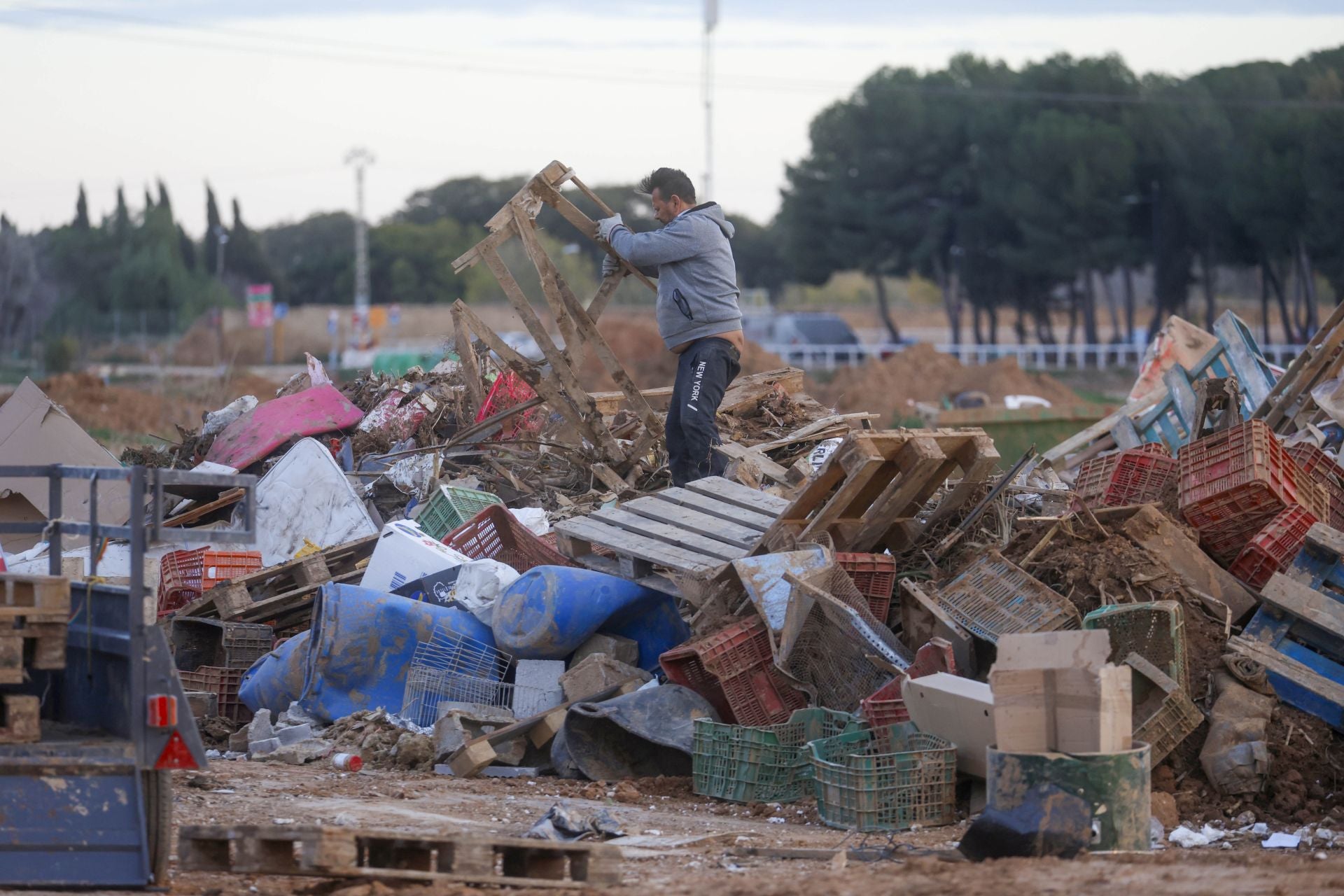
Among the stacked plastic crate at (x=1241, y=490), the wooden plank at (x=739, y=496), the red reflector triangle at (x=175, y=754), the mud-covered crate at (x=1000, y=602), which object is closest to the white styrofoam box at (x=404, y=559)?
the wooden plank at (x=739, y=496)

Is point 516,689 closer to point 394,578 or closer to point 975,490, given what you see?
point 394,578

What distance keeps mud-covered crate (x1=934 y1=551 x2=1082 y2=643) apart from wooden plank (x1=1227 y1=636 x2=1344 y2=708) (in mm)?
629

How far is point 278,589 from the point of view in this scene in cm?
786

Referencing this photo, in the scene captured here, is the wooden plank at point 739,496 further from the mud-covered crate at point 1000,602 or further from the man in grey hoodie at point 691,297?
the mud-covered crate at point 1000,602

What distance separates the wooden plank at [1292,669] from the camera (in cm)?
546

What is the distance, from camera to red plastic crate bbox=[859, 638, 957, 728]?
17.6 feet

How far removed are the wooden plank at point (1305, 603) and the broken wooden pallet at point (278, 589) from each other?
4.40 meters

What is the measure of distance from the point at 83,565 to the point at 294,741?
2.15 metres

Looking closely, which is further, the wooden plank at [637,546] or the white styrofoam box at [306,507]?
the white styrofoam box at [306,507]

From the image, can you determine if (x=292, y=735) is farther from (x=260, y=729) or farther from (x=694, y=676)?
(x=694, y=676)

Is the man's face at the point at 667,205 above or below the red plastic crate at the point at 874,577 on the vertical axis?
above

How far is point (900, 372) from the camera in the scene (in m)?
28.8

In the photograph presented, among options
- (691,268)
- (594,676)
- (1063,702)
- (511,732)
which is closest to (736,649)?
(594,676)

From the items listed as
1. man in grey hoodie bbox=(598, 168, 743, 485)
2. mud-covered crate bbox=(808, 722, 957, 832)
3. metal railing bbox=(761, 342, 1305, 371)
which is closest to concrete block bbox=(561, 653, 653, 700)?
mud-covered crate bbox=(808, 722, 957, 832)
